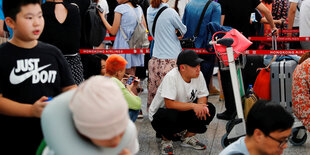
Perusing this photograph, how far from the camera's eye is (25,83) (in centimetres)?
237

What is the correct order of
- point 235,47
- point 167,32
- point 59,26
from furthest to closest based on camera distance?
1. point 167,32
2. point 235,47
3. point 59,26

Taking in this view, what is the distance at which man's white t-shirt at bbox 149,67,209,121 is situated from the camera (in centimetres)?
459

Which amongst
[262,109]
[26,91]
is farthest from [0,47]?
[262,109]

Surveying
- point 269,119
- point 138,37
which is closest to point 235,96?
point 269,119

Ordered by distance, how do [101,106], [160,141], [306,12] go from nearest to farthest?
1. [101,106]
2. [160,141]
3. [306,12]

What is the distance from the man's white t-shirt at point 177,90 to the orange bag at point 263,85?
0.84 metres

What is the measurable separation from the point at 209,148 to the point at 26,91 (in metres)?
2.86

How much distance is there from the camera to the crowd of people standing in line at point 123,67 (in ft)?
7.70

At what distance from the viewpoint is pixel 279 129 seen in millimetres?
2445

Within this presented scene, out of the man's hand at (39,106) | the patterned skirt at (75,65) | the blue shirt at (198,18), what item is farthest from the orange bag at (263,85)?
the man's hand at (39,106)

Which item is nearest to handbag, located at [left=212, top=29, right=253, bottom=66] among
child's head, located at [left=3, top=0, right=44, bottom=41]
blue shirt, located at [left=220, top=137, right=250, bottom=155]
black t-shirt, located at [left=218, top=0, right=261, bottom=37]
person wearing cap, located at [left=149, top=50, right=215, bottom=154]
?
person wearing cap, located at [left=149, top=50, right=215, bottom=154]

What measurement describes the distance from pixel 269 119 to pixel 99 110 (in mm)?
1249

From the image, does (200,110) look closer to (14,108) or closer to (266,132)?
(266,132)

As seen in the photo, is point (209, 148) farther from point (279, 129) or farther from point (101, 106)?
point (101, 106)
